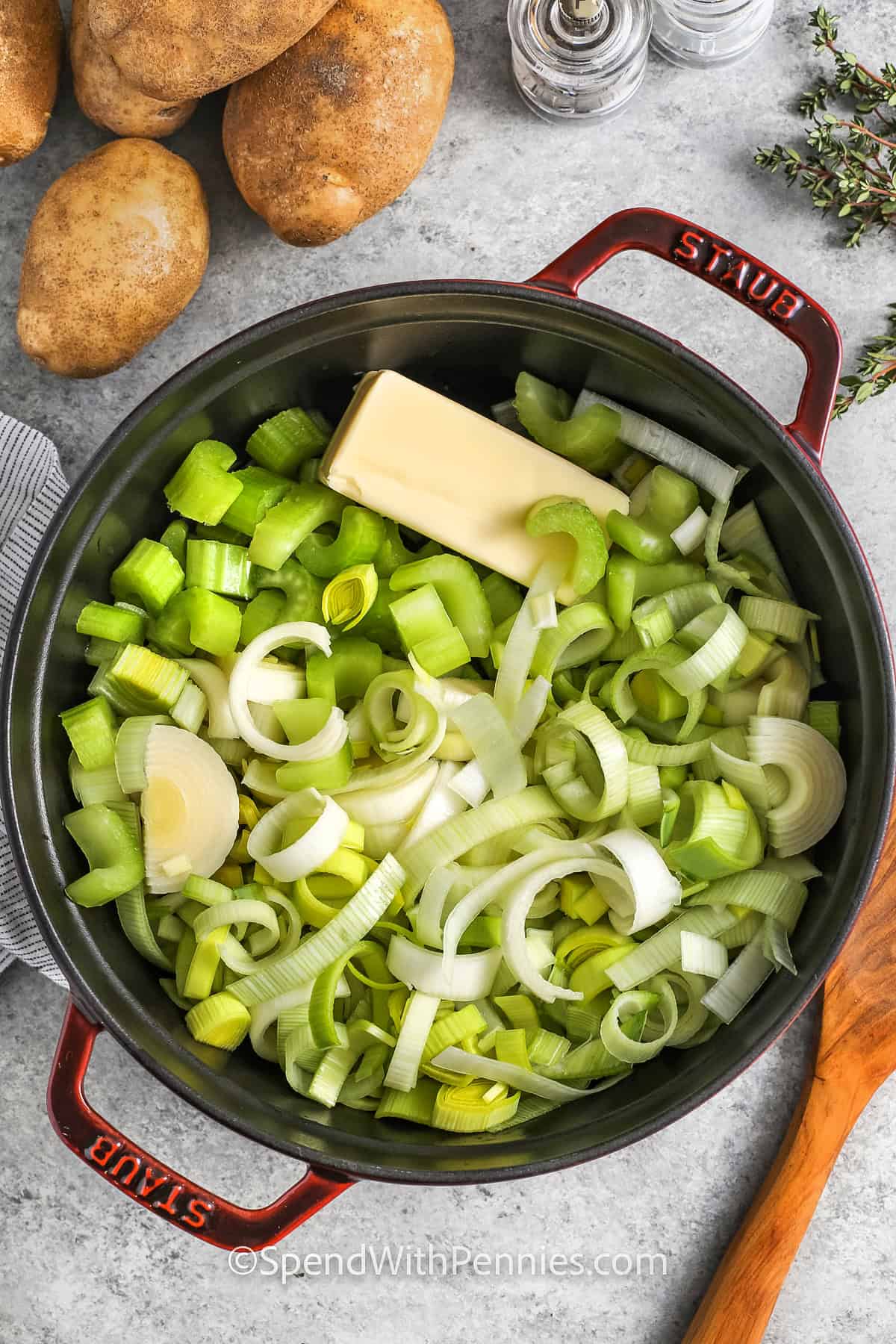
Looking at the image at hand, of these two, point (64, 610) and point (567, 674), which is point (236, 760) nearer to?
point (64, 610)

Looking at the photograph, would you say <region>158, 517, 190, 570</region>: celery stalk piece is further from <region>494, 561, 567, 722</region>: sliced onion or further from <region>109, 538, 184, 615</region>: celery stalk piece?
<region>494, 561, 567, 722</region>: sliced onion

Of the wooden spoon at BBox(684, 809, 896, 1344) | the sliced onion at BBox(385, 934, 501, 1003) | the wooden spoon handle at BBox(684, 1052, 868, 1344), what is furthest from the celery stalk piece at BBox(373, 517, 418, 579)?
the wooden spoon handle at BBox(684, 1052, 868, 1344)

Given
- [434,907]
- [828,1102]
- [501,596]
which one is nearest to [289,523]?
[501,596]

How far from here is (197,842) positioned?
1181mm

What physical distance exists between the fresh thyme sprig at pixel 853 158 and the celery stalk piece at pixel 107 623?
881mm

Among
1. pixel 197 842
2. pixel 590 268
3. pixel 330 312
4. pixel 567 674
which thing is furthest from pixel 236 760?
pixel 590 268

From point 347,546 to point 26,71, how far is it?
0.67m

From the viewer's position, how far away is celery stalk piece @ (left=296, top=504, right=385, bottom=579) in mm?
1238

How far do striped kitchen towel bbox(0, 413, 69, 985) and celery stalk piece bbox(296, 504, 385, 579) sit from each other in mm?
325

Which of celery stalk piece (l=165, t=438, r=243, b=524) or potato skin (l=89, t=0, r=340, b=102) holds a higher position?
potato skin (l=89, t=0, r=340, b=102)

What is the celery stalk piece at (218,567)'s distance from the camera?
124cm

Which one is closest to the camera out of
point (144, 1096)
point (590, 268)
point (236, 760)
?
point (590, 268)

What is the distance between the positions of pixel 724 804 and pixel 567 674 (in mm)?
243

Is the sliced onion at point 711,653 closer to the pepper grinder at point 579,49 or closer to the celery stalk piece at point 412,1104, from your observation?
the celery stalk piece at point 412,1104
